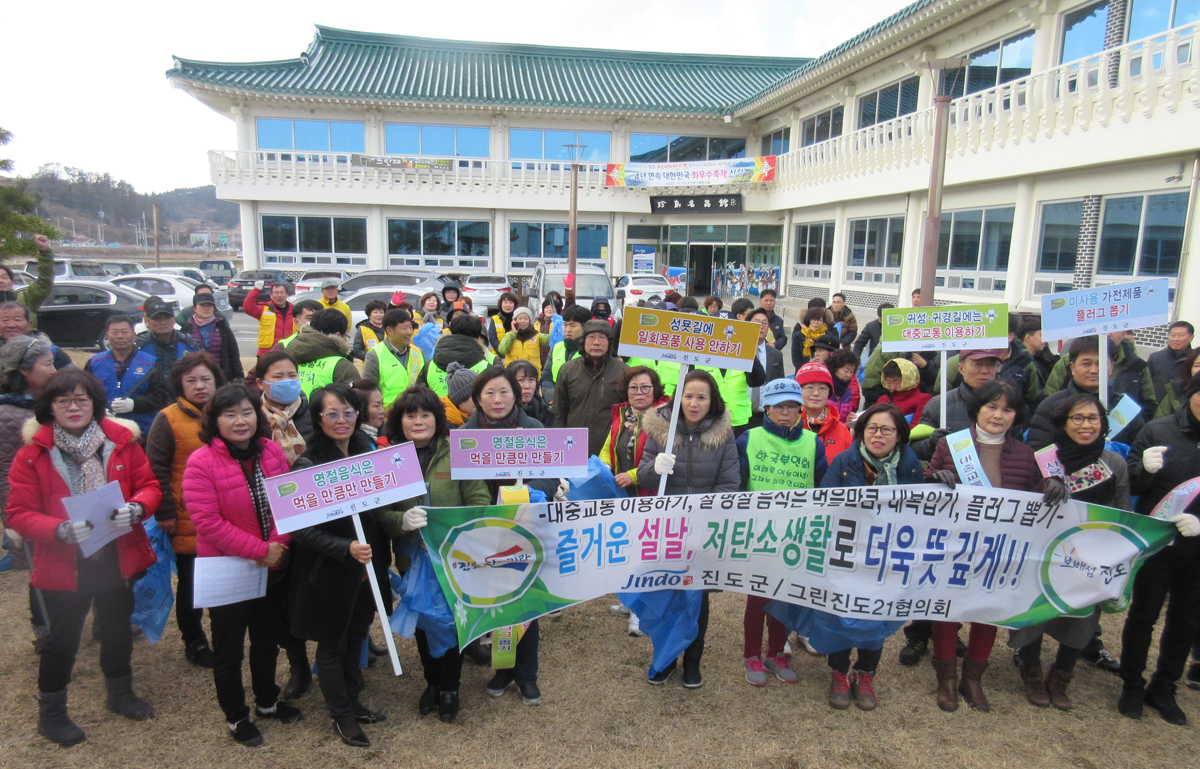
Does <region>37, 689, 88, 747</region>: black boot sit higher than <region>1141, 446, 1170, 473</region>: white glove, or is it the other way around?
<region>1141, 446, 1170, 473</region>: white glove

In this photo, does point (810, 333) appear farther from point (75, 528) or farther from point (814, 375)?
point (75, 528)

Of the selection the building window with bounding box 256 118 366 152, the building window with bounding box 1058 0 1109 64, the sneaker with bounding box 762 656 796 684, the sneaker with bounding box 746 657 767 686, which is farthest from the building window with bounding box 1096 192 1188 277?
the building window with bounding box 256 118 366 152

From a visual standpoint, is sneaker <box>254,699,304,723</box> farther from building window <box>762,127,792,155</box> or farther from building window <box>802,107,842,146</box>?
building window <box>762,127,792,155</box>

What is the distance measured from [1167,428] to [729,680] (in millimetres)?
2570

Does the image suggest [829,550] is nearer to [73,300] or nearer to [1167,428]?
[1167,428]

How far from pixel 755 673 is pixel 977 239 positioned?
14.1m

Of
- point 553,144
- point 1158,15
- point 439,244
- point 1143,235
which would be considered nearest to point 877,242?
point 1143,235

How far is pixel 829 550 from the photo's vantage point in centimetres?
336

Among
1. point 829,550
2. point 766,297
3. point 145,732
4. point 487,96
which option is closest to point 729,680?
point 829,550

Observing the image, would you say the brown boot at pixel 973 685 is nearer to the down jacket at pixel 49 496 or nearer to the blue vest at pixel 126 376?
the down jacket at pixel 49 496

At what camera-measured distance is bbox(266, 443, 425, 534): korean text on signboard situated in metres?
2.76

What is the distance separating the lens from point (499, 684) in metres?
3.42

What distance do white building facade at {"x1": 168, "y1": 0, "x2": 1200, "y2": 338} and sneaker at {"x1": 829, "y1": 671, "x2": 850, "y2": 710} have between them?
996cm

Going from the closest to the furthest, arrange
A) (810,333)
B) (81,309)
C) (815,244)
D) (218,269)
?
(810,333), (81,309), (815,244), (218,269)
